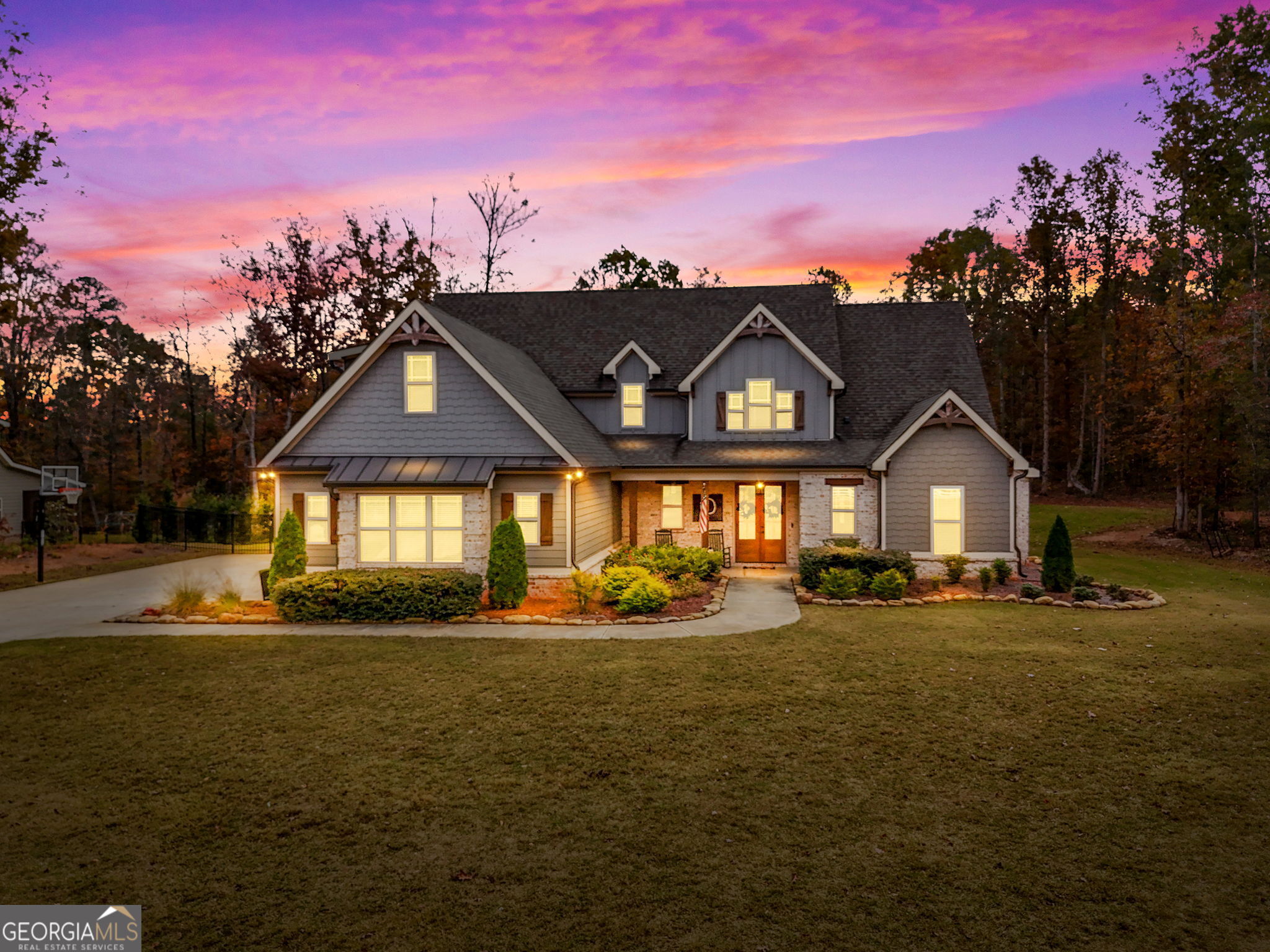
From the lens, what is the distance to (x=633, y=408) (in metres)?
22.8

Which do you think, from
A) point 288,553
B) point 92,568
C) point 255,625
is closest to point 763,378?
point 288,553

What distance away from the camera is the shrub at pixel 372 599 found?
14.3 metres

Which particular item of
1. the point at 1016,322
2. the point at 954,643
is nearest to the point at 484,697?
the point at 954,643

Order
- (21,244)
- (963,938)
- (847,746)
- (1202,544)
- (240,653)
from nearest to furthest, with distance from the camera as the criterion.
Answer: (963,938) < (847,746) < (240,653) < (21,244) < (1202,544)

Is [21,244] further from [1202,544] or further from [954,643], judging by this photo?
[1202,544]

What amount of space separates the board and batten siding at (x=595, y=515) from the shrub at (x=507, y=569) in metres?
2.14

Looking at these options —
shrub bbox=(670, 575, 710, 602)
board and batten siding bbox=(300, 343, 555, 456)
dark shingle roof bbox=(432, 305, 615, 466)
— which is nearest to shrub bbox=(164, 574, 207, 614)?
board and batten siding bbox=(300, 343, 555, 456)

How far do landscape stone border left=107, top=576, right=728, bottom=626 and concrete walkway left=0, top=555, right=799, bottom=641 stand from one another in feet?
0.62

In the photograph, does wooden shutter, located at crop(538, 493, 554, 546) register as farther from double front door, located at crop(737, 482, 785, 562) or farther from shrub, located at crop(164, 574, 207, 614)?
shrub, located at crop(164, 574, 207, 614)

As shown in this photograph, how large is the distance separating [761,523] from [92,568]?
2184cm

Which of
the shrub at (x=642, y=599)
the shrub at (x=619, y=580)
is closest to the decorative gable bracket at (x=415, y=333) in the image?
the shrub at (x=619, y=580)

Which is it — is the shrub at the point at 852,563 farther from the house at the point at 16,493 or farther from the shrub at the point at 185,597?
the house at the point at 16,493

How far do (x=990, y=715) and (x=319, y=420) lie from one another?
53.7ft

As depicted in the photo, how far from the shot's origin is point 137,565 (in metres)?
23.6
